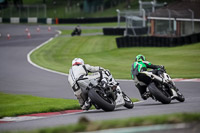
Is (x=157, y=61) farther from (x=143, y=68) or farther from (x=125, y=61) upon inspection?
(x=143, y=68)

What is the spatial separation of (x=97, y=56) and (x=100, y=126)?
88.5ft

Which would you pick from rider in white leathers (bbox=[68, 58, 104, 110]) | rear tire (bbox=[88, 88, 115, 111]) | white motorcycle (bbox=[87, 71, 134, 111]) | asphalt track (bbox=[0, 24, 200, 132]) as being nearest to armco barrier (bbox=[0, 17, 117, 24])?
asphalt track (bbox=[0, 24, 200, 132])

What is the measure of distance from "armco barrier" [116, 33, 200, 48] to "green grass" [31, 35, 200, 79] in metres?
0.45

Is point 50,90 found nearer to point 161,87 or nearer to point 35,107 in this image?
point 35,107

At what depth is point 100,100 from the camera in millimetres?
10594

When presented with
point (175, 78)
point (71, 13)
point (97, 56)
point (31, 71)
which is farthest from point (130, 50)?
point (71, 13)

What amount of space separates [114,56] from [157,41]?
4395mm

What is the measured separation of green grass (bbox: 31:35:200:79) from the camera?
25.1 metres

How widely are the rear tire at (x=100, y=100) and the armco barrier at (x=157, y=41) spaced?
24152 millimetres

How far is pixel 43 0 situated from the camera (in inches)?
3132

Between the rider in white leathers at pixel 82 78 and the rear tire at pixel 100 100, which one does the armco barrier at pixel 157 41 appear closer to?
the rider in white leathers at pixel 82 78

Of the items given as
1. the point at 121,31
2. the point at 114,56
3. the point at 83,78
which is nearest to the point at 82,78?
the point at 83,78

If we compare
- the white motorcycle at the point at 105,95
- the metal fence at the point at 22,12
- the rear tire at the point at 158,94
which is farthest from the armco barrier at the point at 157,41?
the metal fence at the point at 22,12

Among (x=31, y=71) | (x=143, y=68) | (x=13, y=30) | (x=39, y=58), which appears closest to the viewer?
(x=143, y=68)
